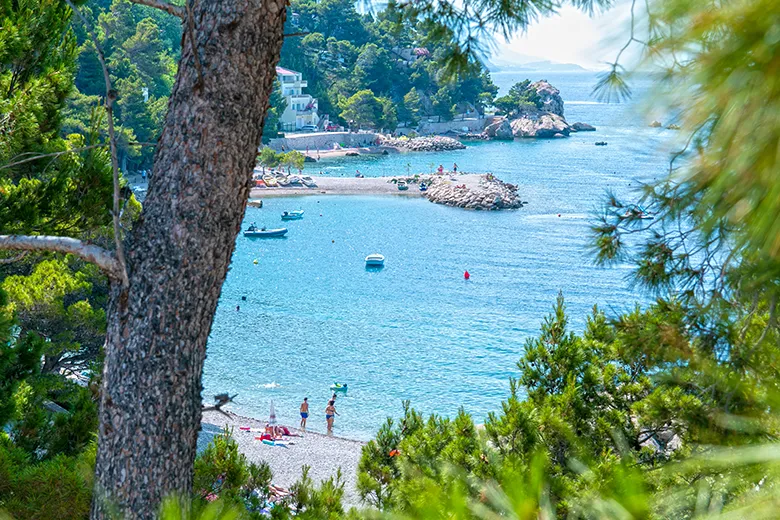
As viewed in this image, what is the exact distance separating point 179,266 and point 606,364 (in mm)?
3566

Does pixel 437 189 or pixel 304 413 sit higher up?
pixel 437 189

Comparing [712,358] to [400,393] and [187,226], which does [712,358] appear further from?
[400,393]

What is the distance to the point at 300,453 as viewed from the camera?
14938 mm

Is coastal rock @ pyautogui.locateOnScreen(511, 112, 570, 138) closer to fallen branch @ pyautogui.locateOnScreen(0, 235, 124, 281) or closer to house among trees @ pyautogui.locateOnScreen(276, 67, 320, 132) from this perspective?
house among trees @ pyautogui.locateOnScreen(276, 67, 320, 132)

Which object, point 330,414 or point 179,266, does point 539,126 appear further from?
point 179,266

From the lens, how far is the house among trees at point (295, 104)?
63.2 m

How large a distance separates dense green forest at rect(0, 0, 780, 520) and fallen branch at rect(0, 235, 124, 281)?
0.77 ft

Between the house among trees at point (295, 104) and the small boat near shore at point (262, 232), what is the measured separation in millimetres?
28117

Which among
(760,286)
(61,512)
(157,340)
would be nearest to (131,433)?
(157,340)

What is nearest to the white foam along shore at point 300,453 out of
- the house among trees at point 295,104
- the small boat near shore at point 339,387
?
the small boat near shore at point 339,387

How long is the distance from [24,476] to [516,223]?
118 ft

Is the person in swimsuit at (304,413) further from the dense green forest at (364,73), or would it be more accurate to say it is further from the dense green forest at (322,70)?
the dense green forest at (364,73)

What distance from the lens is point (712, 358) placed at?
296 centimetres

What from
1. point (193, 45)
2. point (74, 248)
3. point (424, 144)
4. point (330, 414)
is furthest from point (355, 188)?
point (193, 45)
